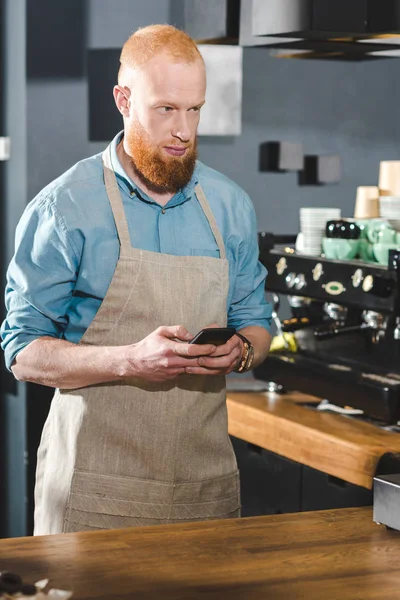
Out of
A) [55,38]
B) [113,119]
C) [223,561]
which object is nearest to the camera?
[223,561]

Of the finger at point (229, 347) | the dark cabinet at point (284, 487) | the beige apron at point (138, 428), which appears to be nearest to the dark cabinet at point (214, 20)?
the beige apron at point (138, 428)

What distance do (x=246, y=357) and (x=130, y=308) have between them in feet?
0.93

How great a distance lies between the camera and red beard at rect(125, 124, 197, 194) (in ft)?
8.01

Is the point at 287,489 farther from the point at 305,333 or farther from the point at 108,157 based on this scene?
the point at 108,157

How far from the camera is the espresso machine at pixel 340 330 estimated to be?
3150mm

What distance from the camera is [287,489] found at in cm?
341

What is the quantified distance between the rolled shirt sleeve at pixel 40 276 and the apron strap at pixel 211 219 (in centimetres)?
33

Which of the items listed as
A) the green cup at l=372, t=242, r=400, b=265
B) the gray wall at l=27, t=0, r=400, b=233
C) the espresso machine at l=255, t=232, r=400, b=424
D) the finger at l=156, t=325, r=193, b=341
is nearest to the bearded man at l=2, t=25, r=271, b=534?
the finger at l=156, t=325, r=193, b=341

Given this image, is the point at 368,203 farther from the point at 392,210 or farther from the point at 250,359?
the point at 250,359

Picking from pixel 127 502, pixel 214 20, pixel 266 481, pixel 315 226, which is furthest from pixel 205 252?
pixel 214 20

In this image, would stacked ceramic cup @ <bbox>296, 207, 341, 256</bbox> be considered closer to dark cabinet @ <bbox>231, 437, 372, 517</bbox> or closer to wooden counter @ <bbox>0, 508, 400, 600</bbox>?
dark cabinet @ <bbox>231, 437, 372, 517</bbox>

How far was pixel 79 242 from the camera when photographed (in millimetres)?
2445

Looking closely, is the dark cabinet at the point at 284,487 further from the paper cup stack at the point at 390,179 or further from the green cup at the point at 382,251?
the paper cup stack at the point at 390,179

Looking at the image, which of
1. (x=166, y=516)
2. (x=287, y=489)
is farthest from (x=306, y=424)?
(x=166, y=516)
